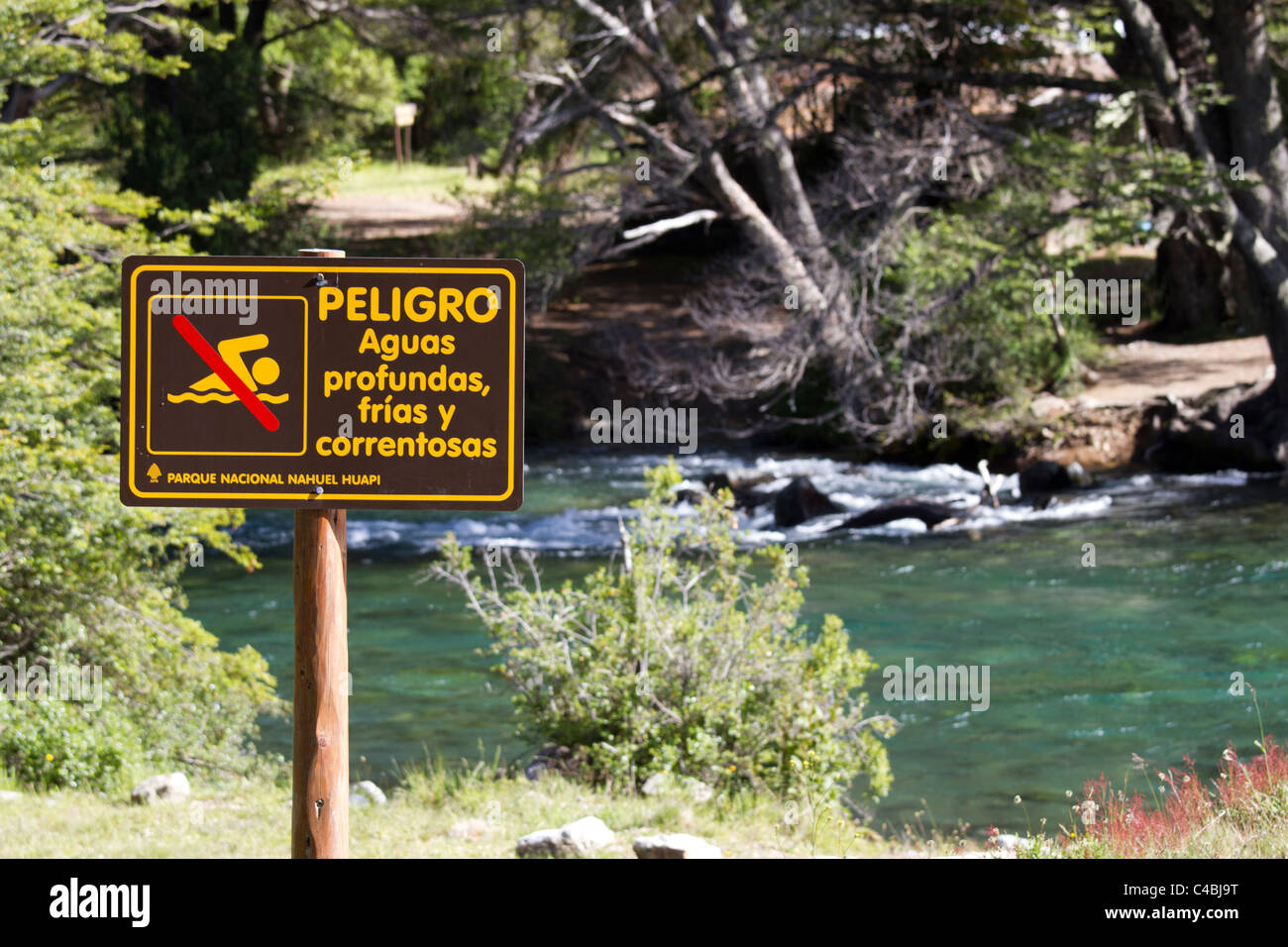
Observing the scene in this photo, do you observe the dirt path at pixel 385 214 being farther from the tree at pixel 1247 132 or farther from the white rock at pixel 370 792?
the white rock at pixel 370 792

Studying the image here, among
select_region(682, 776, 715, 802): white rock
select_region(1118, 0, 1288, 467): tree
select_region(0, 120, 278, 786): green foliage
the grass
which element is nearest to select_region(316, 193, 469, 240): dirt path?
select_region(1118, 0, 1288, 467): tree

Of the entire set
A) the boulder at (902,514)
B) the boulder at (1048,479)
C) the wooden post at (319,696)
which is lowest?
the boulder at (902,514)

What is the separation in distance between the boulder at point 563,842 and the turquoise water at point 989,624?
2.93 meters

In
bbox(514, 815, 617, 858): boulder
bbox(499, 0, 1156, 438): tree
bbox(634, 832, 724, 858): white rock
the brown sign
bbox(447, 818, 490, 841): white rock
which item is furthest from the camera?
bbox(499, 0, 1156, 438): tree

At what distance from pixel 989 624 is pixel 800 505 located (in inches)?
285

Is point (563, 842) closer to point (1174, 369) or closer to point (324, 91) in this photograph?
point (1174, 369)

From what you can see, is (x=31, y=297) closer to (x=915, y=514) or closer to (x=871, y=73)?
(x=915, y=514)

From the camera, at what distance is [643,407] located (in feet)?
114

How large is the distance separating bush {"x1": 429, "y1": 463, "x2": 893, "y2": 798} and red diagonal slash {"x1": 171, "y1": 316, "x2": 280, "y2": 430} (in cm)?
501

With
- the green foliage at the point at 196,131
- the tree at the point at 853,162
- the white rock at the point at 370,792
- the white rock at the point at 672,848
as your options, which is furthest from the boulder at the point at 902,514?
the green foliage at the point at 196,131

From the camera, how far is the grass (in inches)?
285

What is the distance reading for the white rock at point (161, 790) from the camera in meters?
8.73

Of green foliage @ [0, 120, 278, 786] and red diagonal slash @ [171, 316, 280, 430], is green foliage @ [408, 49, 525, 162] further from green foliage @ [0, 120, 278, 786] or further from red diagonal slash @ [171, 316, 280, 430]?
red diagonal slash @ [171, 316, 280, 430]

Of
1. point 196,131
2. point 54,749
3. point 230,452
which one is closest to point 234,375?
point 230,452
